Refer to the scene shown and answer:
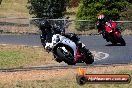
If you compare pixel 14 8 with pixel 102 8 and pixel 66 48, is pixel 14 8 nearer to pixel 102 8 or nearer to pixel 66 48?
pixel 102 8

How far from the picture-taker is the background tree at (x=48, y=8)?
49719mm

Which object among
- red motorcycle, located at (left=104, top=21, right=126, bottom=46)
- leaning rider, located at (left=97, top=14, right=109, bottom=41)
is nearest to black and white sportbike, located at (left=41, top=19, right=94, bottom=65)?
leaning rider, located at (left=97, top=14, right=109, bottom=41)

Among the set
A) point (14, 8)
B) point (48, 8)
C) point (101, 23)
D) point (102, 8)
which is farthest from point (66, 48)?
point (14, 8)

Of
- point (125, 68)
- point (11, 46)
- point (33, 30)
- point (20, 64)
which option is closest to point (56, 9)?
point (33, 30)

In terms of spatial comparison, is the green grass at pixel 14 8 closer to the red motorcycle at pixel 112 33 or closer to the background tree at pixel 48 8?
the background tree at pixel 48 8

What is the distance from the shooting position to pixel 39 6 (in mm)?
50531

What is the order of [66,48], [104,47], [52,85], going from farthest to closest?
[104,47], [52,85], [66,48]

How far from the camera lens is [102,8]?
1818 inches

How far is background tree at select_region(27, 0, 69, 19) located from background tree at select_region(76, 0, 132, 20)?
12.8ft

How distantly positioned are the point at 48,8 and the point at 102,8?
6451 millimetres

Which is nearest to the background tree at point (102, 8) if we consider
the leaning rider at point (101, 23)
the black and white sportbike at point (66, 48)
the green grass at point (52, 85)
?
the leaning rider at point (101, 23)

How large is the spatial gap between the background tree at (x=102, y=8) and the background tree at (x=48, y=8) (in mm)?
3890

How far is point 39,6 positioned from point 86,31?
10.4 metres

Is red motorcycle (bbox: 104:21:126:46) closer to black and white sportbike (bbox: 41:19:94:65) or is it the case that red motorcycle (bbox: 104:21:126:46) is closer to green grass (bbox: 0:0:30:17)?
black and white sportbike (bbox: 41:19:94:65)
